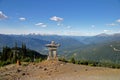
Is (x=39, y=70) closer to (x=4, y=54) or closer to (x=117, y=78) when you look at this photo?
(x=117, y=78)

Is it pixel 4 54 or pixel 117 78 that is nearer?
pixel 117 78

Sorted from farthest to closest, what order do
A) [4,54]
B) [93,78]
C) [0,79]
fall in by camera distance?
[4,54] → [93,78] → [0,79]

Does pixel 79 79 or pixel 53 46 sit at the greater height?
pixel 53 46

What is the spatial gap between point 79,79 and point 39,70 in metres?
4.78

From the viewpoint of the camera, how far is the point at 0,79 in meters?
14.5

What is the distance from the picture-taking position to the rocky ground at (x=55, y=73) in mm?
15594

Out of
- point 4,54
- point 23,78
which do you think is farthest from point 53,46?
point 4,54

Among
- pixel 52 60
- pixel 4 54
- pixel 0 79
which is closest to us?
pixel 0 79

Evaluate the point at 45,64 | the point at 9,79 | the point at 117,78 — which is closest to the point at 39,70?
the point at 45,64

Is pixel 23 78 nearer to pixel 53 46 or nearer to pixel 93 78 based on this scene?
pixel 93 78

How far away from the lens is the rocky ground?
51.2ft

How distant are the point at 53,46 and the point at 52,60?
4.67ft

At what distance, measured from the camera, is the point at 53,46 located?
23.2 m

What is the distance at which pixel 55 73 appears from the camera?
1747 cm
